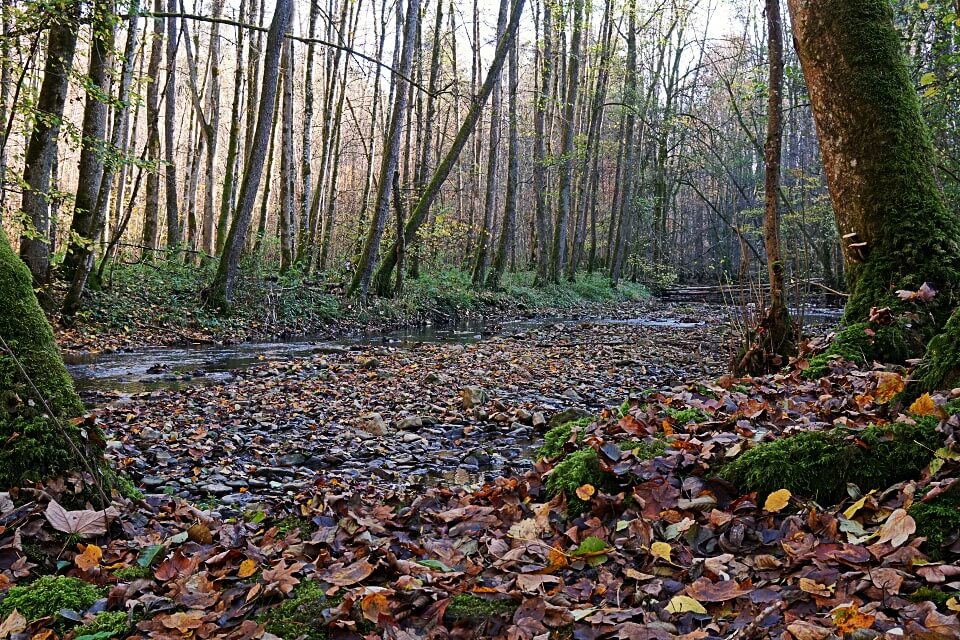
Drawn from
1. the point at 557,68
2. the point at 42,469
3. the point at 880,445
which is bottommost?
the point at 42,469

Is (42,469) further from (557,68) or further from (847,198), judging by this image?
(557,68)

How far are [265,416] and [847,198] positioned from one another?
5850mm

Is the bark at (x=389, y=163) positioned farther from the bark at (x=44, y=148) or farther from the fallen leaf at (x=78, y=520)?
the fallen leaf at (x=78, y=520)

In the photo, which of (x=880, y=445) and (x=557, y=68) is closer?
(x=880, y=445)

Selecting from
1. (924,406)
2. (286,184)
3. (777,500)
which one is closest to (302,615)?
(777,500)

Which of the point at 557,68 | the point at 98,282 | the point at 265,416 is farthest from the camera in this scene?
the point at 557,68

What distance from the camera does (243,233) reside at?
13039 millimetres

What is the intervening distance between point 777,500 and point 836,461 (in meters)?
0.32

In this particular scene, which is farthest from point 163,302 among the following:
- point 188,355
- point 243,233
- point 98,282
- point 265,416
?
point 265,416

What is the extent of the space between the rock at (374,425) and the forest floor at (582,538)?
1.09m

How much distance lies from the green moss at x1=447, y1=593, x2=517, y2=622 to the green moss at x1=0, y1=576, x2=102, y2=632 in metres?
1.48

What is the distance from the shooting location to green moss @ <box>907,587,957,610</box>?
181 cm

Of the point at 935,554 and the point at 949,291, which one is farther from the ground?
the point at 949,291

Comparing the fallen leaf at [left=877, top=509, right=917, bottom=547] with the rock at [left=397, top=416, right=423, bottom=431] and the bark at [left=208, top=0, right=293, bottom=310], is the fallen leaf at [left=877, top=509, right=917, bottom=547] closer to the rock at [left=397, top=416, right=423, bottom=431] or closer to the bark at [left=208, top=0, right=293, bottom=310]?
the rock at [left=397, top=416, right=423, bottom=431]
